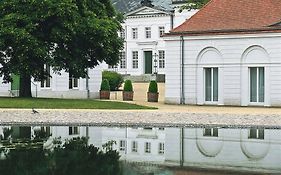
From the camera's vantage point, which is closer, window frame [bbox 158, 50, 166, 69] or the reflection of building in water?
the reflection of building in water

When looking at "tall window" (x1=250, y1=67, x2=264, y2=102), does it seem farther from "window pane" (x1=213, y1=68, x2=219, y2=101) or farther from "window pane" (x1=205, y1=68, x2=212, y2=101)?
"window pane" (x1=205, y1=68, x2=212, y2=101)

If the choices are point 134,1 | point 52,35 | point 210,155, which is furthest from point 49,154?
point 134,1

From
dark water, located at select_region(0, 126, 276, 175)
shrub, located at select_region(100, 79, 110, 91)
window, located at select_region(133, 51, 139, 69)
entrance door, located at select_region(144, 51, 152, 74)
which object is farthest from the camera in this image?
window, located at select_region(133, 51, 139, 69)

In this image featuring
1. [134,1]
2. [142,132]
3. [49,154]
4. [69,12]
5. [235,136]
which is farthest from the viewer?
[134,1]

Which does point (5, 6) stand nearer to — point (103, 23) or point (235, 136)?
point (103, 23)

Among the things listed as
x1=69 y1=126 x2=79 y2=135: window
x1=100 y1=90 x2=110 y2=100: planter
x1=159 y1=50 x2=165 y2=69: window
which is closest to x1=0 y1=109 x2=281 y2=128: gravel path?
x1=69 y1=126 x2=79 y2=135: window

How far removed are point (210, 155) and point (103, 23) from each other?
2052 centimetres

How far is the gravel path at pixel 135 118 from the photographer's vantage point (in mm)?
27391

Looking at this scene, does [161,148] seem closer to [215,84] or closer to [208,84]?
[215,84]

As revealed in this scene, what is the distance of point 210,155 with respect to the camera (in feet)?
59.0

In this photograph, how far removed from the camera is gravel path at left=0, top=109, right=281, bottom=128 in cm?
2739

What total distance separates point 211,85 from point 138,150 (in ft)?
63.4

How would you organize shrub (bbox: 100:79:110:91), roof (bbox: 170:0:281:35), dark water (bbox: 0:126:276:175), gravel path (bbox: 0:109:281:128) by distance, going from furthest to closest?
shrub (bbox: 100:79:110:91) → roof (bbox: 170:0:281:35) → gravel path (bbox: 0:109:281:128) → dark water (bbox: 0:126:276:175)

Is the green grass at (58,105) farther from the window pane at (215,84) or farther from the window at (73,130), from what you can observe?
the window at (73,130)
